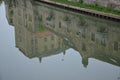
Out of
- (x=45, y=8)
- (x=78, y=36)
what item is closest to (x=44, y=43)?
(x=45, y=8)

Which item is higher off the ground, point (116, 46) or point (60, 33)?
point (116, 46)

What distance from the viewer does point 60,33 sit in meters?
48.6

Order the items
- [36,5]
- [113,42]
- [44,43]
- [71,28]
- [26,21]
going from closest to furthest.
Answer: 1. [113,42]
2. [71,28]
3. [44,43]
4. [26,21]
5. [36,5]

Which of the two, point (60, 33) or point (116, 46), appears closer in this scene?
point (116, 46)

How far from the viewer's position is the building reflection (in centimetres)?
3909

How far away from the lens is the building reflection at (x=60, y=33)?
39.1m

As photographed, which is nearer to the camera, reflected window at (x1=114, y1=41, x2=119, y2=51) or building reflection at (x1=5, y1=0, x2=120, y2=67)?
reflected window at (x1=114, y1=41, x2=119, y2=51)

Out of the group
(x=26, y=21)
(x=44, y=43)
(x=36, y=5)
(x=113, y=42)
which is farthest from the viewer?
(x=36, y=5)

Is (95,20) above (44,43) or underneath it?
above

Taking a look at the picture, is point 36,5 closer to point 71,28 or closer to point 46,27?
point 46,27

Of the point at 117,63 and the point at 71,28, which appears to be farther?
the point at 71,28

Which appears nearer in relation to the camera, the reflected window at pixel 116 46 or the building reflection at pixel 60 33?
the reflected window at pixel 116 46

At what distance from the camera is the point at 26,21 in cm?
6078

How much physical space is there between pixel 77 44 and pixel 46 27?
11530mm
